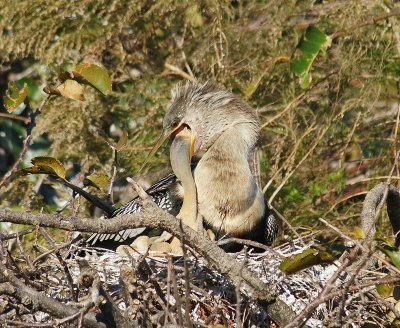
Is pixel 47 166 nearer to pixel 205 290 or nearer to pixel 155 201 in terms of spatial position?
pixel 205 290

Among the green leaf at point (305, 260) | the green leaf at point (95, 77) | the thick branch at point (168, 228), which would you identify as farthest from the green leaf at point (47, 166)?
the green leaf at point (305, 260)

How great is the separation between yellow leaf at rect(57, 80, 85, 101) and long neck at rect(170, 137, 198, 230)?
67 cm

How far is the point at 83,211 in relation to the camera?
17.1 feet

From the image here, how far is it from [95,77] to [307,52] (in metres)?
1.71

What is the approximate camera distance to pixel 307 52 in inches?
198

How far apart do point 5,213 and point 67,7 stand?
9.72 feet

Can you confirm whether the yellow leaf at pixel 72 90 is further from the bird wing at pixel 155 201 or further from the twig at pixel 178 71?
the twig at pixel 178 71

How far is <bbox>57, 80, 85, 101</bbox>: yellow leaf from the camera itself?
366 cm

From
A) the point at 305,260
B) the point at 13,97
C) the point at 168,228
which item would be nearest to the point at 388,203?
the point at 305,260

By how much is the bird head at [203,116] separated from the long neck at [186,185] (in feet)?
1.01

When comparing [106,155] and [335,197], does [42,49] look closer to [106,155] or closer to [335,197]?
[106,155]

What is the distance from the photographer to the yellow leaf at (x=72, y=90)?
3664 mm

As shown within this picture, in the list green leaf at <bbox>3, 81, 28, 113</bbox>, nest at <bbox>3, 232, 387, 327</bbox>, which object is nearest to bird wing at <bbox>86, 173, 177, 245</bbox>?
nest at <bbox>3, 232, 387, 327</bbox>

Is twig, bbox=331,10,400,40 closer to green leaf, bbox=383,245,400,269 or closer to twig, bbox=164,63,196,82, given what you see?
twig, bbox=164,63,196,82
